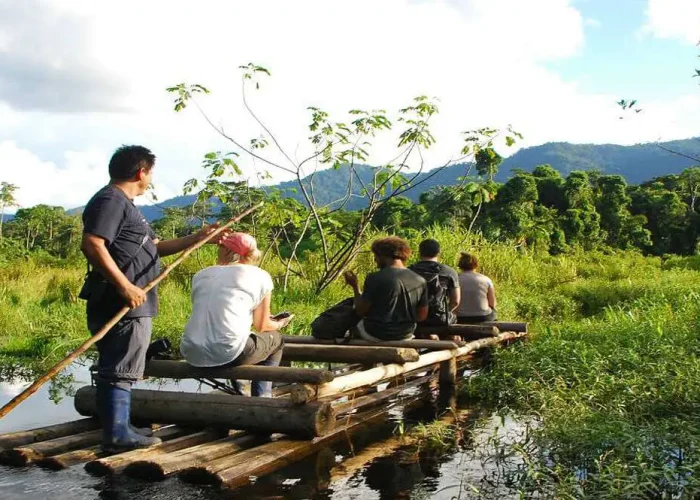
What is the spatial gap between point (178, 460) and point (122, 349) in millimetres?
770

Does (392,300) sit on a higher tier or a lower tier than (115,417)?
higher

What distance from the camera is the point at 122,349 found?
14.8ft

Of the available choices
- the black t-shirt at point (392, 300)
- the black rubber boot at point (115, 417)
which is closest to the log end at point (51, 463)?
the black rubber boot at point (115, 417)

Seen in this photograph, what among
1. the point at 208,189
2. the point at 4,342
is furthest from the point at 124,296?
the point at 208,189

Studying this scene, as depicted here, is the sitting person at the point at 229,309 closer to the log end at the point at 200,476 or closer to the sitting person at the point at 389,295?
the log end at the point at 200,476

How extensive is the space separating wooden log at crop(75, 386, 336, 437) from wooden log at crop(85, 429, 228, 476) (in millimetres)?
104

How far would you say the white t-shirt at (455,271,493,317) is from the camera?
920 centimetres

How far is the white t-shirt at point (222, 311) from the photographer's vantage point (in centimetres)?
491

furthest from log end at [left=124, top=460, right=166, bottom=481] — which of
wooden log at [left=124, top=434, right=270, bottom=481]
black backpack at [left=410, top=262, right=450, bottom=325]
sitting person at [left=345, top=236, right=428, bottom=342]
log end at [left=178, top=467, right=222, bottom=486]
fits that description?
black backpack at [left=410, top=262, right=450, bottom=325]

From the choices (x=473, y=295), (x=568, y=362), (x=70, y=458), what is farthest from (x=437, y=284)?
(x=70, y=458)

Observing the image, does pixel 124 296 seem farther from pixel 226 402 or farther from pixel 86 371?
pixel 86 371

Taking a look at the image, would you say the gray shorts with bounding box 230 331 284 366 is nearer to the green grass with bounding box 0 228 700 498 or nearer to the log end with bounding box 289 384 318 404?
the log end with bounding box 289 384 318 404

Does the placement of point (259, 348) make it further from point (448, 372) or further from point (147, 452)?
point (448, 372)

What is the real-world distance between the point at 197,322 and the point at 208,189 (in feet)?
22.6
